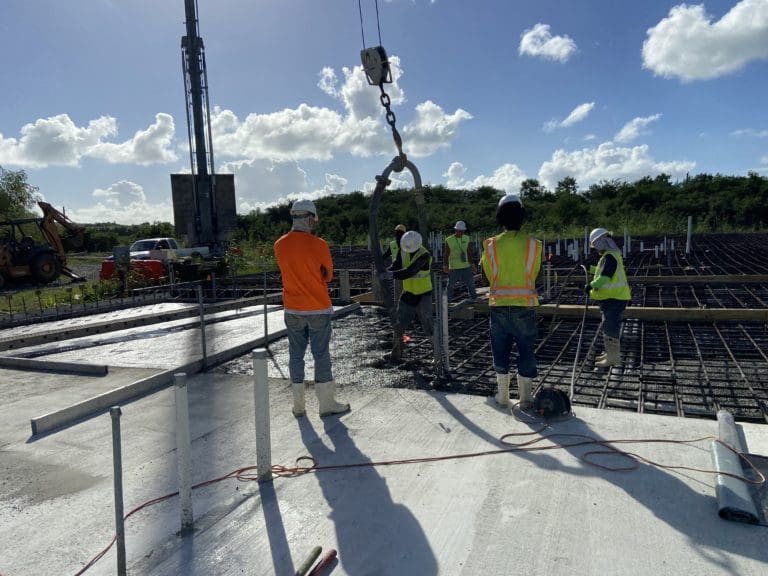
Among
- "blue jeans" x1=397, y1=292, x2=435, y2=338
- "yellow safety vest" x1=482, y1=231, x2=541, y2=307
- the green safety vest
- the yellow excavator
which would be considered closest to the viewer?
"yellow safety vest" x1=482, y1=231, x2=541, y2=307

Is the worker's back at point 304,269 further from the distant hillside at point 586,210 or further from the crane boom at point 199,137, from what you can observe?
the distant hillside at point 586,210

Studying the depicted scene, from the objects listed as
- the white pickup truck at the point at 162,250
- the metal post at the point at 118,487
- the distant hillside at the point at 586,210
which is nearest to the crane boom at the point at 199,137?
Result: the white pickup truck at the point at 162,250

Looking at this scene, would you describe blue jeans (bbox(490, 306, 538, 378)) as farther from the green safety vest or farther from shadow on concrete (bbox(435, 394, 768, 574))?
the green safety vest

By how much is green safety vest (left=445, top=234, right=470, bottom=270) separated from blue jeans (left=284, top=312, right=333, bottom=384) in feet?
16.3

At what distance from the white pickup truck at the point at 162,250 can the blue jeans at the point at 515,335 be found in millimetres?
15139

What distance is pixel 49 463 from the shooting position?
144 inches

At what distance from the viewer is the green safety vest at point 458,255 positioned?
29.2 ft

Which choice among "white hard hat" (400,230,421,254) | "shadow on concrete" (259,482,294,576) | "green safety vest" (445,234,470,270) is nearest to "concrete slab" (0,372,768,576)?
"shadow on concrete" (259,482,294,576)

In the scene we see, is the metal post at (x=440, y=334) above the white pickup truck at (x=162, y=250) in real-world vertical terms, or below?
below

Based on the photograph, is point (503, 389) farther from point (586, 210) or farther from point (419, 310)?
point (586, 210)

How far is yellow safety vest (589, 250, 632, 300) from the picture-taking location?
18.0ft

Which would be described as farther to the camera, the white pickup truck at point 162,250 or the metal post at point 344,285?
the white pickup truck at point 162,250

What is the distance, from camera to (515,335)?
4.21 m

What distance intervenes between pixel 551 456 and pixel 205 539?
2.07 metres
